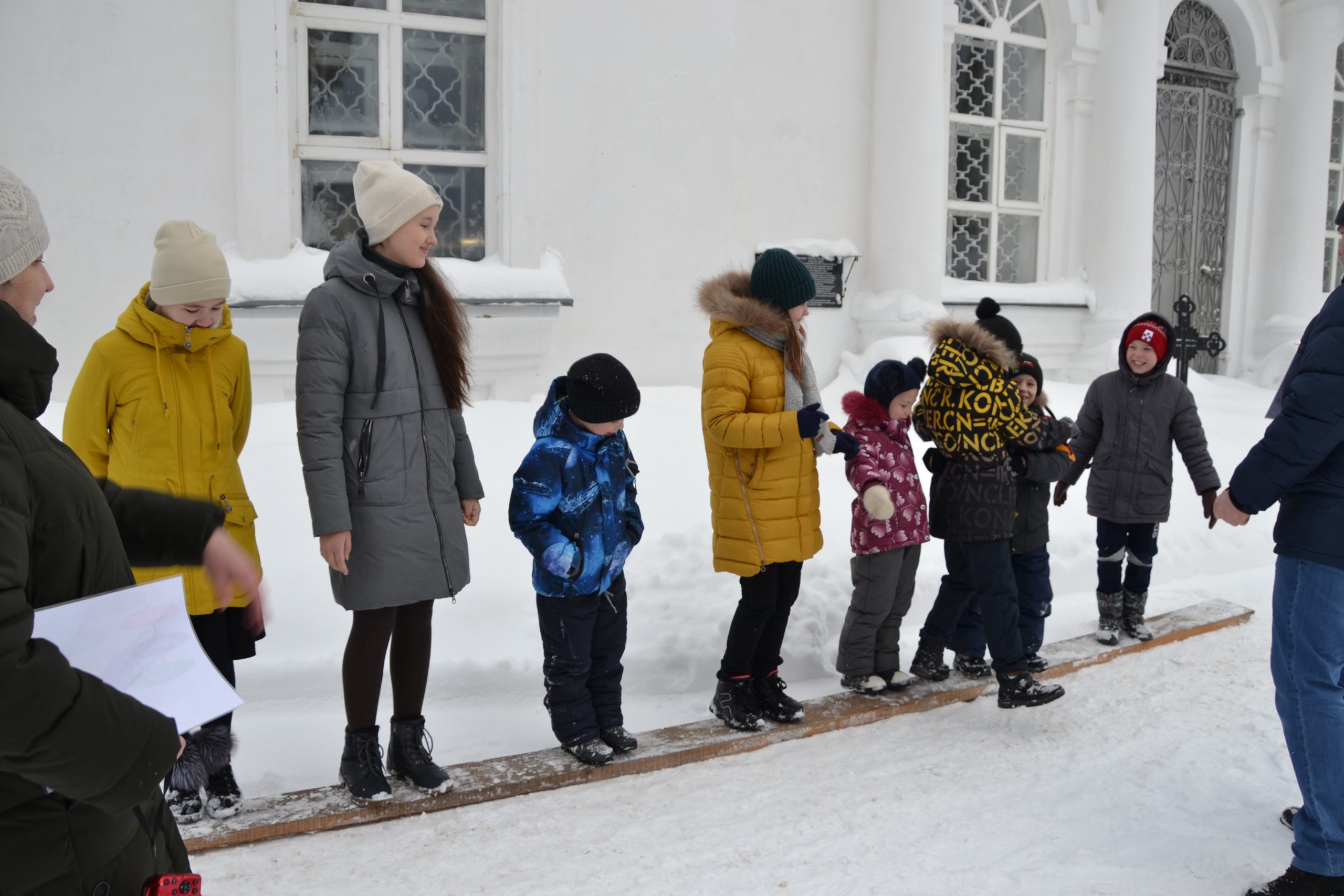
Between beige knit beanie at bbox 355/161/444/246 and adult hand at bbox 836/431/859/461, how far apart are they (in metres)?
1.47

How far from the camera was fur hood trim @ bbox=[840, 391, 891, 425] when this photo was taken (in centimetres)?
376

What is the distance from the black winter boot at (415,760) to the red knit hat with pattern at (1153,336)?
322cm

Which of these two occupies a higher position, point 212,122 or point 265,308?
point 212,122

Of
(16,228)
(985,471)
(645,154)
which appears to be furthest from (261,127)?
(16,228)

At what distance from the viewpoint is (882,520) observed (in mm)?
3693

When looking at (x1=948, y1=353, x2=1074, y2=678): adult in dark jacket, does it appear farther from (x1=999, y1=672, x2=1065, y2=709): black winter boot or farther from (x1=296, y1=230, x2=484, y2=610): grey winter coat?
(x1=296, y1=230, x2=484, y2=610): grey winter coat

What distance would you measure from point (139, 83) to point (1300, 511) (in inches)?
212

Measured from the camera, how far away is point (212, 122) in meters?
5.40

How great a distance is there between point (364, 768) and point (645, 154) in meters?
4.51

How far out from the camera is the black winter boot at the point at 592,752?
126 inches

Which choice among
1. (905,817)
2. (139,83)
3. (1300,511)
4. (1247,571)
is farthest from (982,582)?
(139,83)

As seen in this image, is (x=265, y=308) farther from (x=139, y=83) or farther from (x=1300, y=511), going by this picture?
(x=1300, y=511)

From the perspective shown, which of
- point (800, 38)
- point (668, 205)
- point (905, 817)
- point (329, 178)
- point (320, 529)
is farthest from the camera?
point (800, 38)

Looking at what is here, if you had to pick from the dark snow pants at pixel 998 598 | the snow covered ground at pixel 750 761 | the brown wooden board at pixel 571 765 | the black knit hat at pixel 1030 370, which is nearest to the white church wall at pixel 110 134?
the snow covered ground at pixel 750 761
